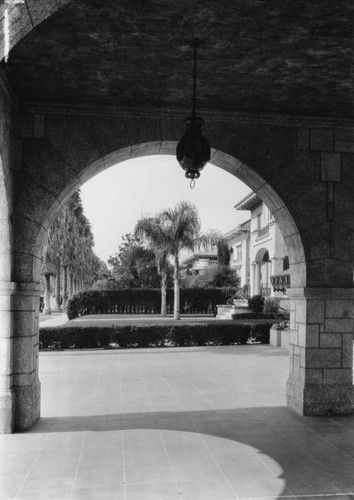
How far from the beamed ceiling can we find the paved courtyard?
164 inches

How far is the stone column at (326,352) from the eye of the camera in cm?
702

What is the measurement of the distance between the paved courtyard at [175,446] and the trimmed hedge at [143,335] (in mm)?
5651

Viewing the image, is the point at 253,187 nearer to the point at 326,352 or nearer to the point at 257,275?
the point at 326,352

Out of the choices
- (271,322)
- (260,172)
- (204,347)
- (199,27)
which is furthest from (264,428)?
(271,322)

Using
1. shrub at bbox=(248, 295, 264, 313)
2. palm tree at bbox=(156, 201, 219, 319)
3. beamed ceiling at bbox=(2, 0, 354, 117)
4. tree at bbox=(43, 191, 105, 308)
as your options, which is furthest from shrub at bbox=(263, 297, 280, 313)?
beamed ceiling at bbox=(2, 0, 354, 117)

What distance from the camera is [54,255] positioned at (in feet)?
111

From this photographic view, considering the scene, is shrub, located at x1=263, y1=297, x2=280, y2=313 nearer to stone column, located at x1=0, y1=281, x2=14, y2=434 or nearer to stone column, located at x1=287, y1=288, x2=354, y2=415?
stone column, located at x1=287, y1=288, x2=354, y2=415

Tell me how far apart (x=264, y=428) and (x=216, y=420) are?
719 millimetres

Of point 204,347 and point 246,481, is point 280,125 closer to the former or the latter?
point 246,481

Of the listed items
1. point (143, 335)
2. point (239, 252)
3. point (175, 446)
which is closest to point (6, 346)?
point (175, 446)

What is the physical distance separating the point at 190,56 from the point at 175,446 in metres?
4.25

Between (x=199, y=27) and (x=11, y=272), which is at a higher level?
(x=199, y=27)

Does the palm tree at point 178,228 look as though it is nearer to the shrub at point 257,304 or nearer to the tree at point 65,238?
the shrub at point 257,304

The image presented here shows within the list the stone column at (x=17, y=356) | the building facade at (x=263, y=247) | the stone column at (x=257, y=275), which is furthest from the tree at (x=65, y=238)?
the stone column at (x=17, y=356)
